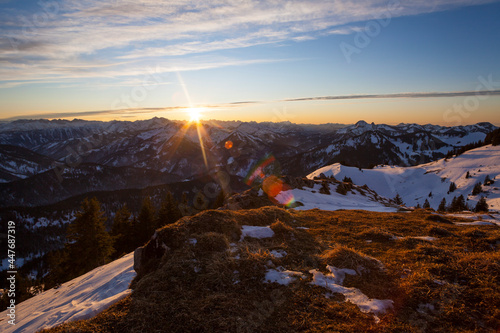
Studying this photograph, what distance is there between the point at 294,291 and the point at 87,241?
3674cm

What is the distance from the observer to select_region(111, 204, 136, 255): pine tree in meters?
43.7

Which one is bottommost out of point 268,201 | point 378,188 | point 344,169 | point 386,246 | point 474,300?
point 378,188

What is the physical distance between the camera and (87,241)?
3334 centimetres

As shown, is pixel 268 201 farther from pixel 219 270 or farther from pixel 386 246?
pixel 219 270

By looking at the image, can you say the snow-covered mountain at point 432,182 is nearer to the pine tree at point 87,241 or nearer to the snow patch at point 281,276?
the pine tree at point 87,241

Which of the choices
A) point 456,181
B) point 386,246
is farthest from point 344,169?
point 386,246

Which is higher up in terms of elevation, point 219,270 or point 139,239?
point 219,270

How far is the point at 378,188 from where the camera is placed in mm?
184875

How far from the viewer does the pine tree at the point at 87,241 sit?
109 ft

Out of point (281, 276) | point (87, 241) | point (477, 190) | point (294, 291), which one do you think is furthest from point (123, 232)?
point (477, 190)

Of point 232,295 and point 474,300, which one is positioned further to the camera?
point 232,295

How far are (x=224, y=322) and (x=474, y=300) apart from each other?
21.2 feet

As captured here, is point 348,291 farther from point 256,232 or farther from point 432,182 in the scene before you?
point 432,182

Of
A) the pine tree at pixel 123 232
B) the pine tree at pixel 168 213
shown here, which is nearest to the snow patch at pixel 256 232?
the pine tree at pixel 168 213
